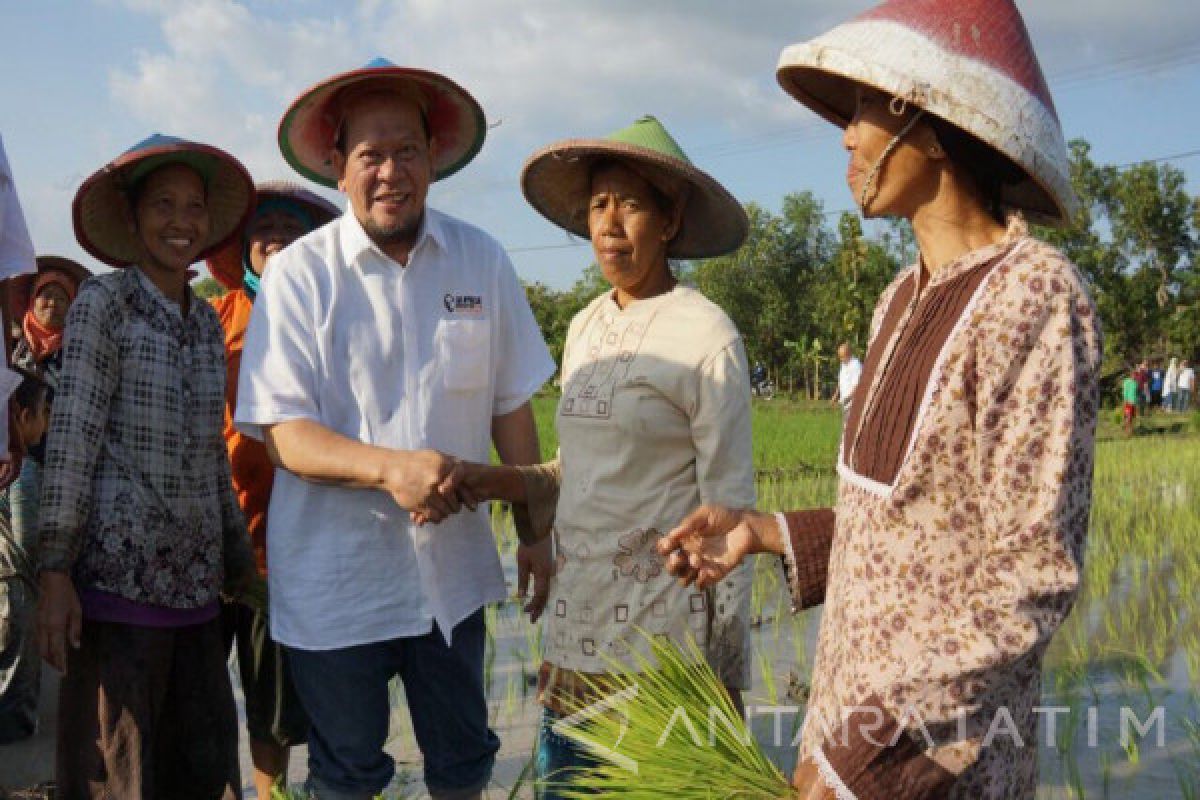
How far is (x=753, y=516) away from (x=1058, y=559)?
1.87 ft

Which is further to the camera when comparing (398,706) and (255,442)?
(398,706)

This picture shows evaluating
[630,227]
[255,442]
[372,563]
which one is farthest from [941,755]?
[255,442]

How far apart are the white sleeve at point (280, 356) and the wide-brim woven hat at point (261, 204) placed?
93cm

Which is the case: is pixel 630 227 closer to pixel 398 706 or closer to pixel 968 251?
pixel 968 251

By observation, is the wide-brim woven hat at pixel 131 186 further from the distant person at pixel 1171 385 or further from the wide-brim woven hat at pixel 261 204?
the distant person at pixel 1171 385

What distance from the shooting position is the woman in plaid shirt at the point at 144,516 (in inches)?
85.8

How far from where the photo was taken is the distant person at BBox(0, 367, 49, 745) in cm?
288

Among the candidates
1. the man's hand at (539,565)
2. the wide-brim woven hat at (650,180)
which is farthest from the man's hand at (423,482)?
the wide-brim woven hat at (650,180)

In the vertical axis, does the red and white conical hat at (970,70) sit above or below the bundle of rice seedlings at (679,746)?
above

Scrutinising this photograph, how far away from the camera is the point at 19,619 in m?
3.14

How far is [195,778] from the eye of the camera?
2.38 m

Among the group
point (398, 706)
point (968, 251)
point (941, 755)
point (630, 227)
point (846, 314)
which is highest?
point (846, 314)

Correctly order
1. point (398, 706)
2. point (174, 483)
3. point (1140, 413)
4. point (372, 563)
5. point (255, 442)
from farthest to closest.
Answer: point (1140, 413) → point (398, 706) → point (255, 442) → point (174, 483) → point (372, 563)

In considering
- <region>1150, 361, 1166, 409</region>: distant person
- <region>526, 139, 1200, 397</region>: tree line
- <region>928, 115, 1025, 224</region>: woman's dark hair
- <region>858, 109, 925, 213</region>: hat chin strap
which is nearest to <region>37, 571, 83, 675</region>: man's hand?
<region>858, 109, 925, 213</region>: hat chin strap
